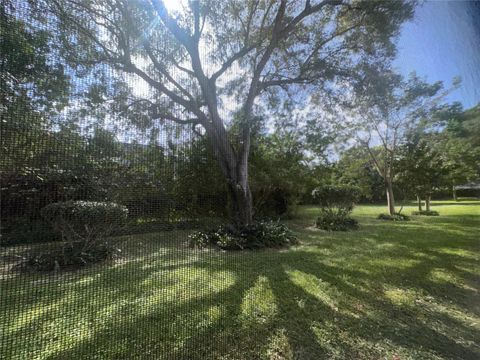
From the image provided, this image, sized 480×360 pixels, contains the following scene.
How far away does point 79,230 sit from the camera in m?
2.26

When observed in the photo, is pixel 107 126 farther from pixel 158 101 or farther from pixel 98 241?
pixel 98 241

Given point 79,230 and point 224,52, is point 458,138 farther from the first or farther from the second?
point 79,230

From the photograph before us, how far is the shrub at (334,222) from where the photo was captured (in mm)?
5661

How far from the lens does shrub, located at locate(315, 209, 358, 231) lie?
566 centimetres

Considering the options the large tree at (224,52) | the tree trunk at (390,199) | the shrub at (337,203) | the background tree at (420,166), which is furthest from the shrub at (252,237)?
the tree trunk at (390,199)

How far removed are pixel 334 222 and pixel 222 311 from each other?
4.82 m

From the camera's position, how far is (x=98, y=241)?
2.18 m

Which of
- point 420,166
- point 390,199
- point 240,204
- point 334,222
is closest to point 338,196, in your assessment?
point 334,222

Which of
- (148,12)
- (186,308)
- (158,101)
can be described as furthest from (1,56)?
(186,308)

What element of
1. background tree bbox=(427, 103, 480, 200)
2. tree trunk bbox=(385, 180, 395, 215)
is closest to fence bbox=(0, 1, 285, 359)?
background tree bbox=(427, 103, 480, 200)

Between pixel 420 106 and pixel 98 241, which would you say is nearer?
pixel 98 241

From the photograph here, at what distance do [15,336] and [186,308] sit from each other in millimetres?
963

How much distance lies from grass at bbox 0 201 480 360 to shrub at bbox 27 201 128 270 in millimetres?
119

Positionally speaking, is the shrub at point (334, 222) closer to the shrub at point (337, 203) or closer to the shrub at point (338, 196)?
the shrub at point (337, 203)
